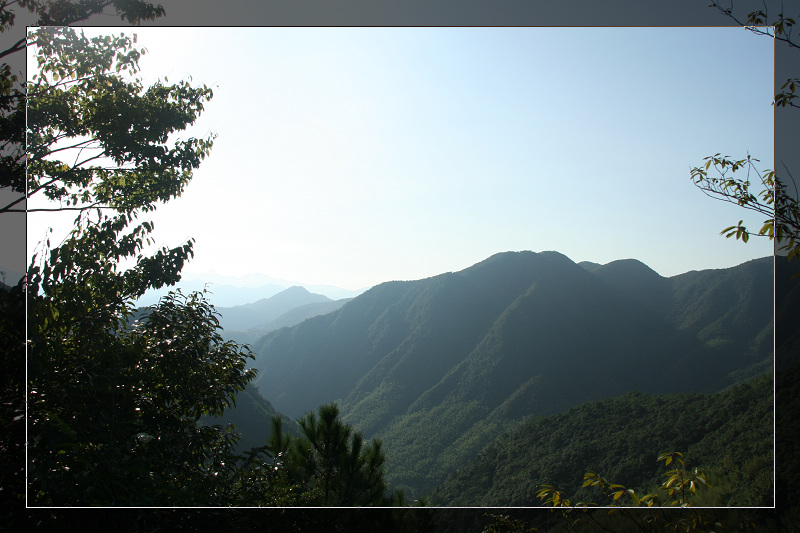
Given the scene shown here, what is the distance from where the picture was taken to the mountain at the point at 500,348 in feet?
8.77

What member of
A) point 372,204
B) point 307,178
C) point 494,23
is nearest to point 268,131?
point 307,178

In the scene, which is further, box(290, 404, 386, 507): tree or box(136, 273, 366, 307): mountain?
box(136, 273, 366, 307): mountain

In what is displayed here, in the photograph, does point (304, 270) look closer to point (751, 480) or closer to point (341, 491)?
point (341, 491)

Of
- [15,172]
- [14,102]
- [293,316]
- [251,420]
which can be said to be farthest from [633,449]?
[14,102]

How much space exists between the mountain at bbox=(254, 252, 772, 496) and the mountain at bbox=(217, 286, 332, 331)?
0.20 m

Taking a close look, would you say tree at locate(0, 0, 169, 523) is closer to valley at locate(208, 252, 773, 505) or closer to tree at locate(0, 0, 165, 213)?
tree at locate(0, 0, 165, 213)

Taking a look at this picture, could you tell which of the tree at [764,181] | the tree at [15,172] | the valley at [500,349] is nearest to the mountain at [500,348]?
the valley at [500,349]

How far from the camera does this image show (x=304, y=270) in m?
2.84

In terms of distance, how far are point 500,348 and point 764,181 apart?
6.23 ft

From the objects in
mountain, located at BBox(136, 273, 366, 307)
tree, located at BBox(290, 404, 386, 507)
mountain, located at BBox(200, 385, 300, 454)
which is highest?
mountain, located at BBox(136, 273, 366, 307)

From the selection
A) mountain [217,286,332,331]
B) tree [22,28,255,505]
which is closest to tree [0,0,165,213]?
tree [22,28,255,505]

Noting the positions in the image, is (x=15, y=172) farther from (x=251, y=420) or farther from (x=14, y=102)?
(x=251, y=420)

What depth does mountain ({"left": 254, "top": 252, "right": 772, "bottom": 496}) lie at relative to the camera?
2.67 metres

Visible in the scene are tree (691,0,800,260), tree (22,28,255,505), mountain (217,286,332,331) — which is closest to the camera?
tree (691,0,800,260)
